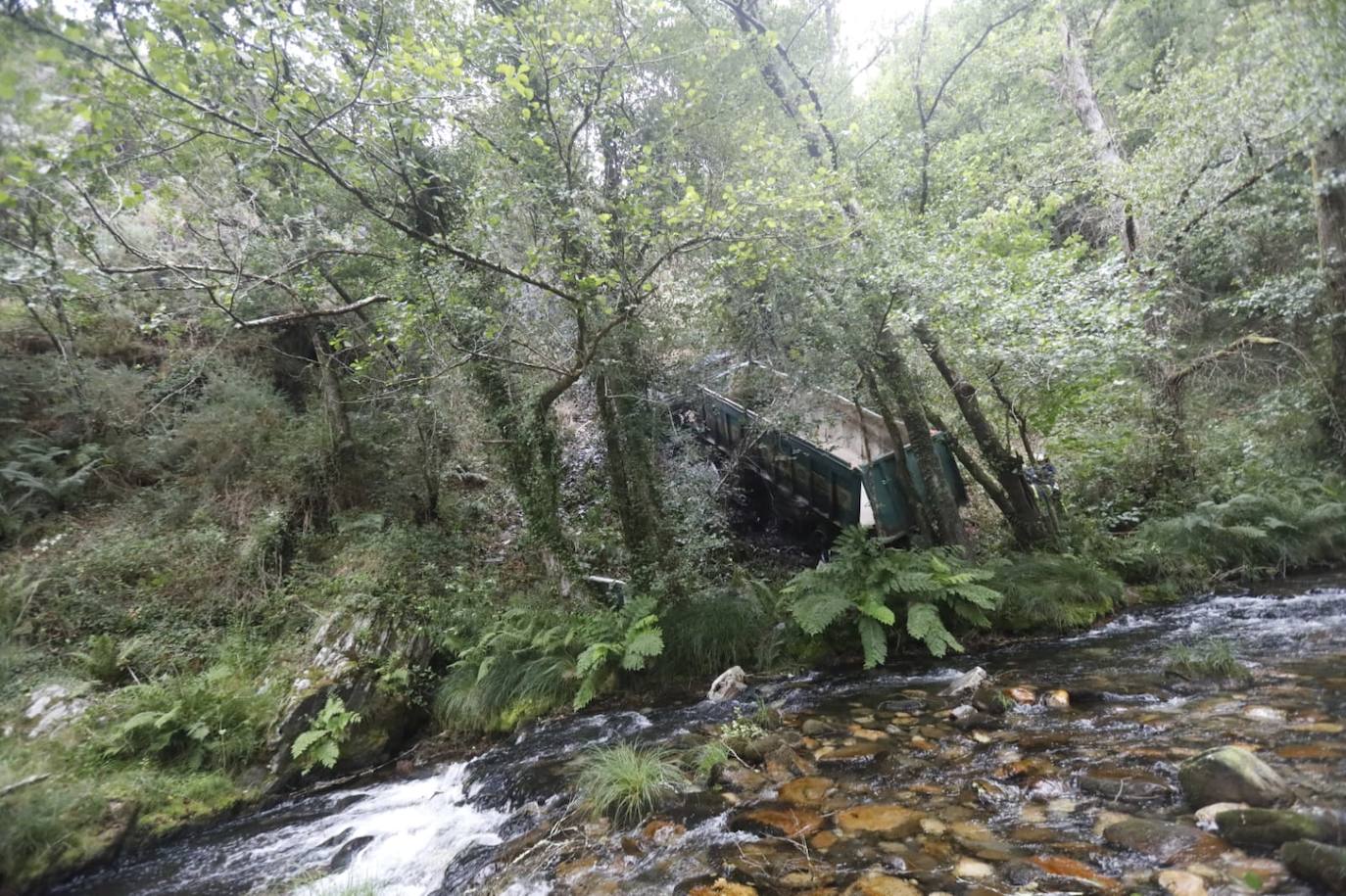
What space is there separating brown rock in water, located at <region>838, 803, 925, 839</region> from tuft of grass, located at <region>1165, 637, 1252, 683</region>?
2991 millimetres

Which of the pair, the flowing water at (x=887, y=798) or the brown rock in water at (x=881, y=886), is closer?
the brown rock in water at (x=881, y=886)

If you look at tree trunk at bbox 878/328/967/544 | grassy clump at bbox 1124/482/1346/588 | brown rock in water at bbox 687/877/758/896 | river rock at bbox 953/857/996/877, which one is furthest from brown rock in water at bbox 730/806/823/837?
grassy clump at bbox 1124/482/1346/588

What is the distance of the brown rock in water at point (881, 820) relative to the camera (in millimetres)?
3328

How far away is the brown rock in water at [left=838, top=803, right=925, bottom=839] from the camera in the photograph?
3328 mm

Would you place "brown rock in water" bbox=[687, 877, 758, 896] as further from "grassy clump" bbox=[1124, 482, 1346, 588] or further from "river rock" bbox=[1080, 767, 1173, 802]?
"grassy clump" bbox=[1124, 482, 1346, 588]

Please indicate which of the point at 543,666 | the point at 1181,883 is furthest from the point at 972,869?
the point at 543,666

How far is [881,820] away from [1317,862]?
1.78m

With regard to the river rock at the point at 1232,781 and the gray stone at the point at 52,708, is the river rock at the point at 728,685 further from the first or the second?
the gray stone at the point at 52,708

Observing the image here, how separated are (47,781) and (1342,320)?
48.4ft

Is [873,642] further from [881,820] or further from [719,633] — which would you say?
[881,820]

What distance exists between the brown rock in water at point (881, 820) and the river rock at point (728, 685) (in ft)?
9.21

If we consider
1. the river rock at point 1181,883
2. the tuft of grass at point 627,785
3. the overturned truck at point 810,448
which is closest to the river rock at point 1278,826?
the river rock at point 1181,883

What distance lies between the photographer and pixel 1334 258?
7805 mm

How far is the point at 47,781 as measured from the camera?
17.0 ft
